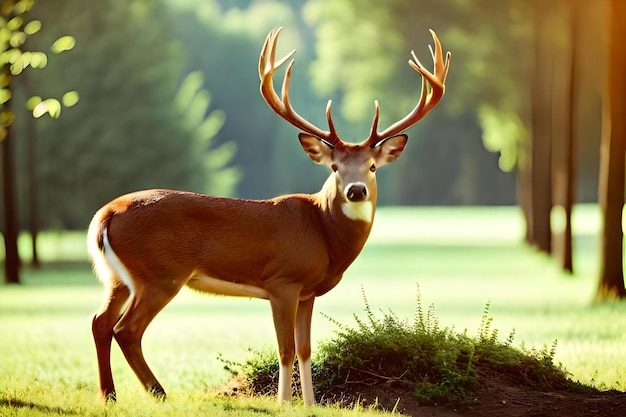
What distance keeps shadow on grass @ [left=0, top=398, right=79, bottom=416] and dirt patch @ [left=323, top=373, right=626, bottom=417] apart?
189 centimetres

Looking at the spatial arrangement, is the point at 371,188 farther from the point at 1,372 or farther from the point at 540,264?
the point at 540,264

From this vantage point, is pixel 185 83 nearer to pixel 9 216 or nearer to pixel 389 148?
pixel 9 216

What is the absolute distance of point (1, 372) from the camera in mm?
10688

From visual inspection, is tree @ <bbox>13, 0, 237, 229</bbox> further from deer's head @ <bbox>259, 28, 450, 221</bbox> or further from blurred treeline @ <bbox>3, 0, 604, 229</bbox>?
deer's head @ <bbox>259, 28, 450, 221</bbox>

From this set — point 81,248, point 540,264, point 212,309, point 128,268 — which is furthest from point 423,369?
point 81,248

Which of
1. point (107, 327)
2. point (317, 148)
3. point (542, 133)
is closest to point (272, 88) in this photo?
point (317, 148)

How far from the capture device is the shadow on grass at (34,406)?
23.6 feet

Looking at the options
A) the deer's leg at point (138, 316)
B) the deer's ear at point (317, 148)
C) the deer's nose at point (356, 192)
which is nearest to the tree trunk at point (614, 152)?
the deer's ear at point (317, 148)

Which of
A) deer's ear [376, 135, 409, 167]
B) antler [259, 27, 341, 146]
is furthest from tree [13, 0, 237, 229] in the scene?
deer's ear [376, 135, 409, 167]

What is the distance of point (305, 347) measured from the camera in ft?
24.5

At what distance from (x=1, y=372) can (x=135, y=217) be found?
4.12 m

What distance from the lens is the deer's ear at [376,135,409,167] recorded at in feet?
24.4

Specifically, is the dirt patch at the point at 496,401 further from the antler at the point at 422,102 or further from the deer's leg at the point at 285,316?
the antler at the point at 422,102

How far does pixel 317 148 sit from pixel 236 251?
899mm
